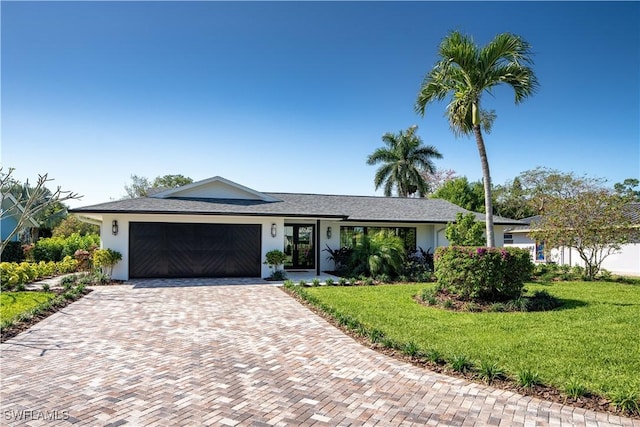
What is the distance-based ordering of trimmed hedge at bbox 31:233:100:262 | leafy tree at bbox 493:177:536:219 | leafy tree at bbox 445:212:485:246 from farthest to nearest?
leafy tree at bbox 493:177:536:219, trimmed hedge at bbox 31:233:100:262, leafy tree at bbox 445:212:485:246

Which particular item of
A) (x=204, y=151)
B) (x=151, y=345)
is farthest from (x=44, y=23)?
(x=204, y=151)

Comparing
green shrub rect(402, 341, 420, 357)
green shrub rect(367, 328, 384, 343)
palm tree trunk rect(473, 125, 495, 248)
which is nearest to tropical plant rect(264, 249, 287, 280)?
palm tree trunk rect(473, 125, 495, 248)

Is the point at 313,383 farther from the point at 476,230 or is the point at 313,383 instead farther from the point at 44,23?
the point at 44,23

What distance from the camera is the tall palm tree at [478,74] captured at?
412 inches

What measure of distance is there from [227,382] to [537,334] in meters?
5.80

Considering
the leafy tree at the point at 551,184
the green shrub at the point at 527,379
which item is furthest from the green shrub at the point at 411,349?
the leafy tree at the point at 551,184

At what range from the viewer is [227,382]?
5.04 meters

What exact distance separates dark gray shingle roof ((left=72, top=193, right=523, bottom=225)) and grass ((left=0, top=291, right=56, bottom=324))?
3337 mm

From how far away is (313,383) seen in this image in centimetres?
504

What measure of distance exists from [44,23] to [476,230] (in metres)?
12.8

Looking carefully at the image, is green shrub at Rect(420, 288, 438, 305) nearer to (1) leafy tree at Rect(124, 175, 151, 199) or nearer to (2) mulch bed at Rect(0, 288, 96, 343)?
(2) mulch bed at Rect(0, 288, 96, 343)

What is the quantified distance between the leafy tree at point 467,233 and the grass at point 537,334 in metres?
2.25

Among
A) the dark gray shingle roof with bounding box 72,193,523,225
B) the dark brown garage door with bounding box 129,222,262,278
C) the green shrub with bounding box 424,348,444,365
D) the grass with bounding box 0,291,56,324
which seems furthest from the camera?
the dark brown garage door with bounding box 129,222,262,278

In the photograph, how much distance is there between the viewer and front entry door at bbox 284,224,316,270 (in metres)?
18.9
